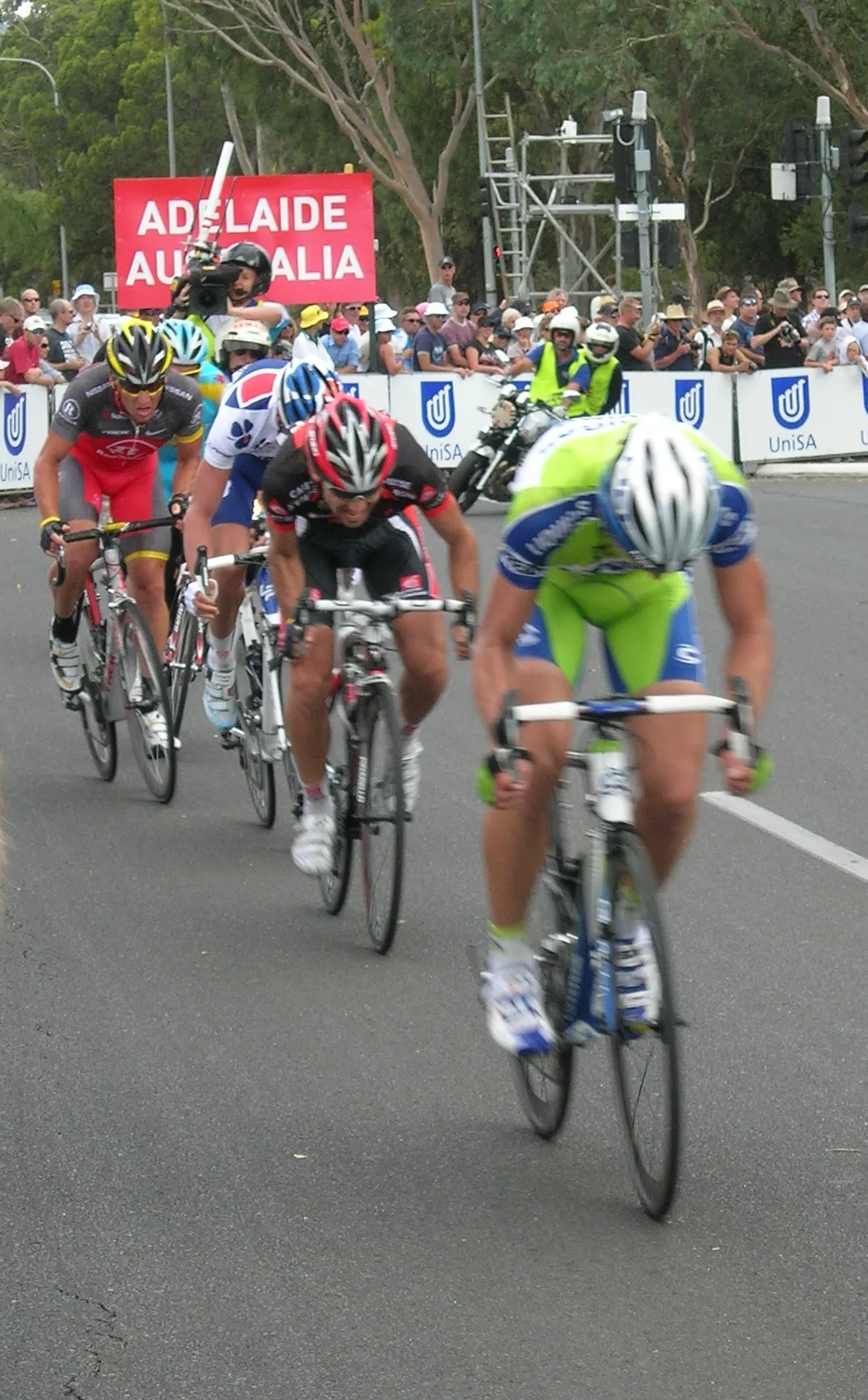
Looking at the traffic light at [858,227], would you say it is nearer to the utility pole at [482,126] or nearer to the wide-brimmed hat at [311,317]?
the wide-brimmed hat at [311,317]

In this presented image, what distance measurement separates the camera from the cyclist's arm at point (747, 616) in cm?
531

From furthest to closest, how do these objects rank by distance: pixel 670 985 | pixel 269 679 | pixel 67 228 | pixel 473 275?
pixel 67 228
pixel 473 275
pixel 269 679
pixel 670 985

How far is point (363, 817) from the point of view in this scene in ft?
25.0

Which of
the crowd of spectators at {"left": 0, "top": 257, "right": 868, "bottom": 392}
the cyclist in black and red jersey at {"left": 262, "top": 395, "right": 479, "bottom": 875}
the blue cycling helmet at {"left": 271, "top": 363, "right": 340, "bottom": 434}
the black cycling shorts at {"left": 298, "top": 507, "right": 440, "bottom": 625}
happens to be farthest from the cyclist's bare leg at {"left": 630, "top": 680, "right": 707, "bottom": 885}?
the crowd of spectators at {"left": 0, "top": 257, "right": 868, "bottom": 392}

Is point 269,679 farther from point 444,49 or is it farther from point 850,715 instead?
point 444,49

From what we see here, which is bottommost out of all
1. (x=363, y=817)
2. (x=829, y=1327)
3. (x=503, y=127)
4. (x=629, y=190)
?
(x=829, y=1327)

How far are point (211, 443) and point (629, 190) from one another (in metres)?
21.6

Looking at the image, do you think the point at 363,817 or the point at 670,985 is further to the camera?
the point at 363,817

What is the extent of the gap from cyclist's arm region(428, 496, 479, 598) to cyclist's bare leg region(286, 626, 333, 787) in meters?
0.49

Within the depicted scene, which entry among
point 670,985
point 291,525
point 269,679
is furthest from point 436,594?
point 670,985

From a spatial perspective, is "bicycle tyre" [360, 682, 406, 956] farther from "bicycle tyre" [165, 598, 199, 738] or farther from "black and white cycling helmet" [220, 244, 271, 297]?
"black and white cycling helmet" [220, 244, 271, 297]

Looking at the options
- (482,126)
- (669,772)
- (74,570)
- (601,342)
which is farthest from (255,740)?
(482,126)

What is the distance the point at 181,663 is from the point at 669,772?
5656mm

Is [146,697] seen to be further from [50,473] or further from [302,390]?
[302,390]
